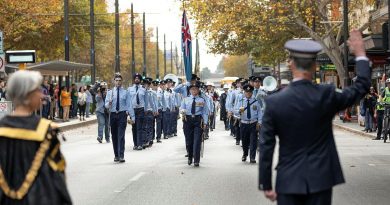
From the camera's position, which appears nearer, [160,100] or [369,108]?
[160,100]

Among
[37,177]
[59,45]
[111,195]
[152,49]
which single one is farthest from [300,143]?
[152,49]

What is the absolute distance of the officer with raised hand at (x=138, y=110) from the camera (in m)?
23.2

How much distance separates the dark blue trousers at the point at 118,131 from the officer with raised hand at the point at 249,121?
255cm

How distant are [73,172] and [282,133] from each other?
1078 cm

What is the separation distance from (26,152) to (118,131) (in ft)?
41.4

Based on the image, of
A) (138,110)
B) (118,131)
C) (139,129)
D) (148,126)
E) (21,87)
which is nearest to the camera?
(21,87)

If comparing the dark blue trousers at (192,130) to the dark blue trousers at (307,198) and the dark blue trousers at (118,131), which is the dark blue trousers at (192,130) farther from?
the dark blue trousers at (307,198)

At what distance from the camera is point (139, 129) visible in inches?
924

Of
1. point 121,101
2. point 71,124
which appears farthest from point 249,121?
point 71,124

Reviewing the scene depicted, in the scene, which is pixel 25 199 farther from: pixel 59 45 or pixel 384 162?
pixel 59 45

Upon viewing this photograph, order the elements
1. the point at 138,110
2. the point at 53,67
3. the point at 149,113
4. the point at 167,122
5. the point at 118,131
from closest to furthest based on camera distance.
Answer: the point at 118,131 < the point at 138,110 < the point at 149,113 < the point at 167,122 < the point at 53,67

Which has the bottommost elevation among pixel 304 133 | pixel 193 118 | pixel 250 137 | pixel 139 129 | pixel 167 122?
pixel 167 122

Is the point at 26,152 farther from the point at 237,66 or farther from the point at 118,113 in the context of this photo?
the point at 237,66

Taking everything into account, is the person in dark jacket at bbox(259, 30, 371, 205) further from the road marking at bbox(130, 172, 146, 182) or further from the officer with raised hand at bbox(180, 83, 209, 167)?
the officer with raised hand at bbox(180, 83, 209, 167)
